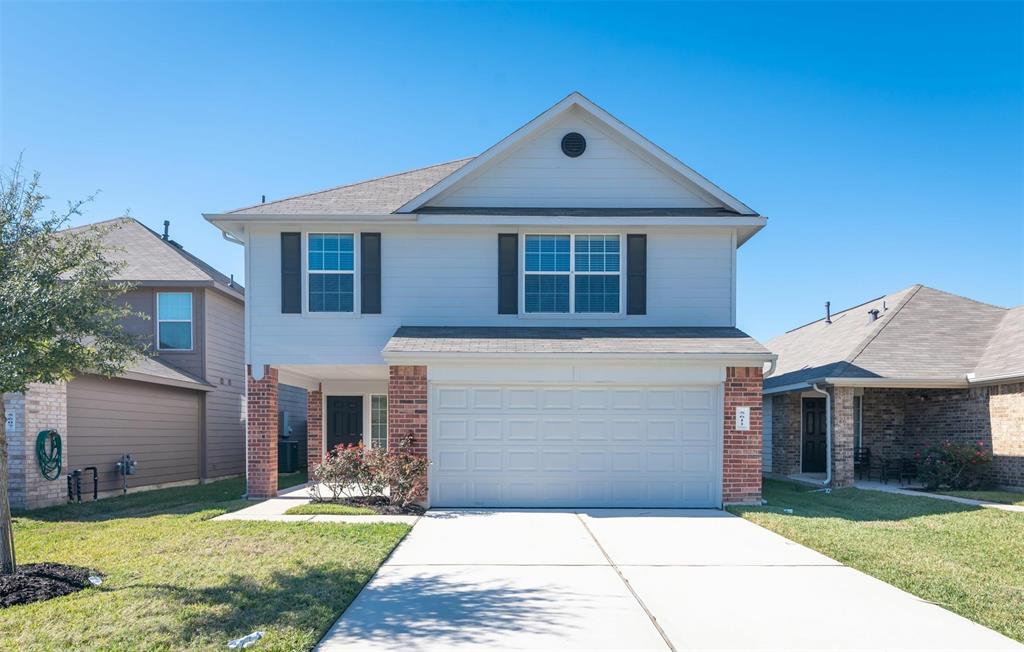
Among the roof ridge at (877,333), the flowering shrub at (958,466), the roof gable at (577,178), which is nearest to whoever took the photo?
the roof gable at (577,178)

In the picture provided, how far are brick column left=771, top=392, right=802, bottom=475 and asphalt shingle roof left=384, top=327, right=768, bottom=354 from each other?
5379mm

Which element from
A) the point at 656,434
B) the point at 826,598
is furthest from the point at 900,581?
the point at 656,434

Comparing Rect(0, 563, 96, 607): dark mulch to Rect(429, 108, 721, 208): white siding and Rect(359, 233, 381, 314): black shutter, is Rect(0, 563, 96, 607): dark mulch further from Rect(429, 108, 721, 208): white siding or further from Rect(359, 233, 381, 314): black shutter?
Rect(429, 108, 721, 208): white siding

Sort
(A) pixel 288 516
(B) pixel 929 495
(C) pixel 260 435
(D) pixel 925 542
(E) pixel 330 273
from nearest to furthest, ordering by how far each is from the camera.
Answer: (D) pixel 925 542 → (A) pixel 288 516 → (C) pixel 260 435 → (E) pixel 330 273 → (B) pixel 929 495

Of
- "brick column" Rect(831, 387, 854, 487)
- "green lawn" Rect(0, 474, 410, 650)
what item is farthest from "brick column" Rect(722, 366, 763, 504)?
"green lawn" Rect(0, 474, 410, 650)

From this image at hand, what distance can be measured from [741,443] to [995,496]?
5144mm

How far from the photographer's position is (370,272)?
42.7ft

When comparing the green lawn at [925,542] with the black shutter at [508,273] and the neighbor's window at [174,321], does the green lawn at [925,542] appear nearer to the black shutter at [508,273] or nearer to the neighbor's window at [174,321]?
the black shutter at [508,273]

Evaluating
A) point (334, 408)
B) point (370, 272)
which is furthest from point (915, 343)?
point (334, 408)

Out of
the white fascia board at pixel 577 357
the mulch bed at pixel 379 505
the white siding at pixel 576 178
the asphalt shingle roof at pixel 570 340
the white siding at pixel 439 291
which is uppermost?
the white siding at pixel 576 178

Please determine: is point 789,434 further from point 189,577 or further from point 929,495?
point 189,577

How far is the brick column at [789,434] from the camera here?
680 inches

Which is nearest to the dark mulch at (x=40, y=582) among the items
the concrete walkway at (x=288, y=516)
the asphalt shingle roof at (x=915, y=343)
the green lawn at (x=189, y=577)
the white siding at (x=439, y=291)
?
the green lawn at (x=189, y=577)

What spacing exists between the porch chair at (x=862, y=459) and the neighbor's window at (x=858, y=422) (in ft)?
0.63
